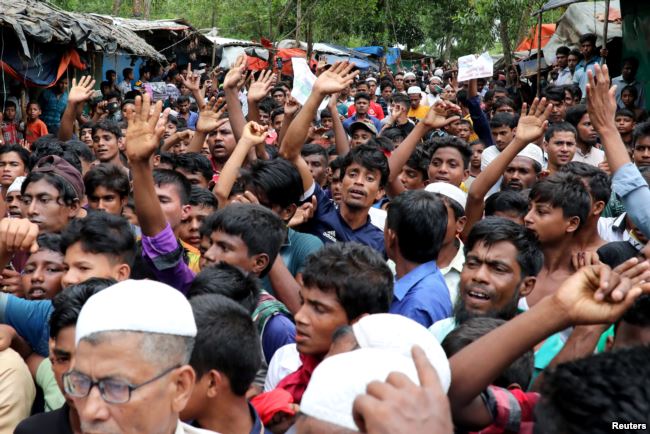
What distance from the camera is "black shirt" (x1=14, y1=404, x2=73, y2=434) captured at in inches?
97.5

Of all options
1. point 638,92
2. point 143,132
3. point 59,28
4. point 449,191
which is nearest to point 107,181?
point 143,132

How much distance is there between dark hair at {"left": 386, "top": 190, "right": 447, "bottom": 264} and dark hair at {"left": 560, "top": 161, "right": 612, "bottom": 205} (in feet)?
3.97

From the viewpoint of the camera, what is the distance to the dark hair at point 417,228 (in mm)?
3549

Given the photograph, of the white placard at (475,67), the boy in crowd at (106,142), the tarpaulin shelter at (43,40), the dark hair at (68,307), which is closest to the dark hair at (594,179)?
the dark hair at (68,307)

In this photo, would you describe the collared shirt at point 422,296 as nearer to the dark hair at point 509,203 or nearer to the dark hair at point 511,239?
the dark hair at point 511,239

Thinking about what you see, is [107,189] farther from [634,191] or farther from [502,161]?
[634,191]

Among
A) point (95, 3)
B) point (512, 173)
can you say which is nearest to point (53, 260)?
point (512, 173)

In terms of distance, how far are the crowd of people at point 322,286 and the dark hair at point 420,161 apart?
2cm

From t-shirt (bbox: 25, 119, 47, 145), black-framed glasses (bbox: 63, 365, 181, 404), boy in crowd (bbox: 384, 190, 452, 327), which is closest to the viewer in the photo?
black-framed glasses (bbox: 63, 365, 181, 404)

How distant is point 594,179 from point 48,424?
3222 millimetres

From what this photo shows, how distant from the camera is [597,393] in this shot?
4.66 ft

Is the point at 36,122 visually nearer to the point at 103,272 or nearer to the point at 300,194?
the point at 300,194

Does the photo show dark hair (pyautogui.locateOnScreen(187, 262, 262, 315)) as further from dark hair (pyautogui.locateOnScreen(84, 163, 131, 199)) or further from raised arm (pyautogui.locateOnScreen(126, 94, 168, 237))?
dark hair (pyautogui.locateOnScreen(84, 163, 131, 199))

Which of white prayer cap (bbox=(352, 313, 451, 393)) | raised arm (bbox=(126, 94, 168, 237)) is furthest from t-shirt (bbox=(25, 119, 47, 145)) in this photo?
white prayer cap (bbox=(352, 313, 451, 393))
